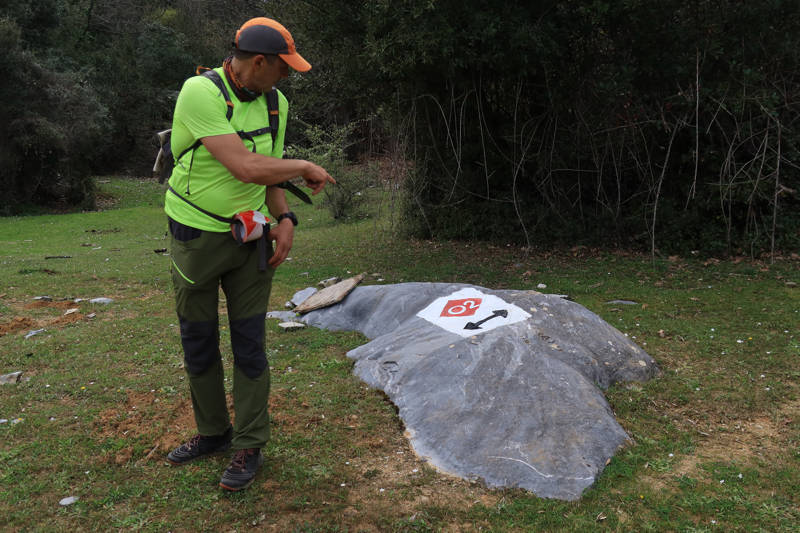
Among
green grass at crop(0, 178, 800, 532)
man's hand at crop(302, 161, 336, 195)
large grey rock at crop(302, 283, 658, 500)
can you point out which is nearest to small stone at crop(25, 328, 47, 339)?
green grass at crop(0, 178, 800, 532)

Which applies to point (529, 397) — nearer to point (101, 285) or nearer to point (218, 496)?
point (218, 496)

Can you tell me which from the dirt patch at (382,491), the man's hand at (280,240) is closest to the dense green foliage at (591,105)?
the man's hand at (280,240)

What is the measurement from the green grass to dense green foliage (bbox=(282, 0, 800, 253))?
6.46 feet

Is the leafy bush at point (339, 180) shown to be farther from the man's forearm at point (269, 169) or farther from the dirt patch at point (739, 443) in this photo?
the man's forearm at point (269, 169)

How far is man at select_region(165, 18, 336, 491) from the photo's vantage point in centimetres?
288

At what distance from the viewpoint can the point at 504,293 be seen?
5.18 meters

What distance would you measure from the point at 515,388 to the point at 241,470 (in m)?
1.72

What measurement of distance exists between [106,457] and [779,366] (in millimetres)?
5111

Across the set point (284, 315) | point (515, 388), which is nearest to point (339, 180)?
point (284, 315)

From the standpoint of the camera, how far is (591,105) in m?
9.16

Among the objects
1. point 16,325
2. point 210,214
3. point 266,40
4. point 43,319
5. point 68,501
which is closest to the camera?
point 266,40

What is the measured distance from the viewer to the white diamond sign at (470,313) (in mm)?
4535

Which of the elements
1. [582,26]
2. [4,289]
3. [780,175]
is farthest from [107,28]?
[780,175]

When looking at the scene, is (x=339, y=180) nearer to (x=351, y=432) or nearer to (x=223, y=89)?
(x=351, y=432)
